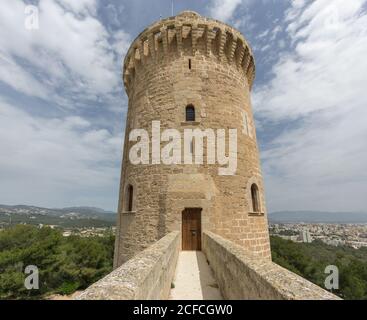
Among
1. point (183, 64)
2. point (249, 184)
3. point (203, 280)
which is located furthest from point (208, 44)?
point (203, 280)

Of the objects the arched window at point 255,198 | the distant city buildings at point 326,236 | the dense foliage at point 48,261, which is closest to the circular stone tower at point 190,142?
the arched window at point 255,198

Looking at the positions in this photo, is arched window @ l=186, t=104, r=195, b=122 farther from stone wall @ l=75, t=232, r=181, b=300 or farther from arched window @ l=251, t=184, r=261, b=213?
stone wall @ l=75, t=232, r=181, b=300

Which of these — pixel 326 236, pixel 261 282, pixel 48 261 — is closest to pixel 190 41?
pixel 261 282

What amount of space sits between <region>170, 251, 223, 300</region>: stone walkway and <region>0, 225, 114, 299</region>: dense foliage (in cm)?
2520

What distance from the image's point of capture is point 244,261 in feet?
12.3

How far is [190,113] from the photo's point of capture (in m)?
10.4

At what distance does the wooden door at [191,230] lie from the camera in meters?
9.42

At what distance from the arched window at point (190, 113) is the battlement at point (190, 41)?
2.58 metres

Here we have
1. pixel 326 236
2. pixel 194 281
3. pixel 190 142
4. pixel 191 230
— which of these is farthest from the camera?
pixel 326 236

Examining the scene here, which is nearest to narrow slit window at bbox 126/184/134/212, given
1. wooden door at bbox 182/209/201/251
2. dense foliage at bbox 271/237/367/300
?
wooden door at bbox 182/209/201/251

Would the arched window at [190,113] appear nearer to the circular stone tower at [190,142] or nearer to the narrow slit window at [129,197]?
the circular stone tower at [190,142]

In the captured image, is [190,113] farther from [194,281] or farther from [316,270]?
[316,270]

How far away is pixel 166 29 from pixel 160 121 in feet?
14.4
